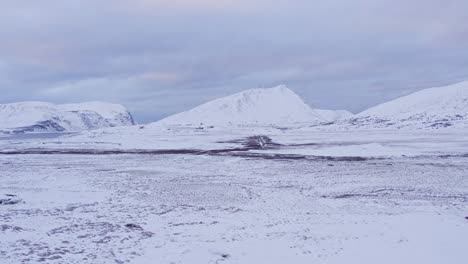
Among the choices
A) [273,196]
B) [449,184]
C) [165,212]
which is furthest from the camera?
[449,184]

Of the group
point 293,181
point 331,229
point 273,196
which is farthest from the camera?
point 293,181

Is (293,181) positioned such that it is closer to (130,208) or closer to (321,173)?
(321,173)

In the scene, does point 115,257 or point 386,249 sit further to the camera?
point 386,249

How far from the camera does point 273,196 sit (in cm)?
2322

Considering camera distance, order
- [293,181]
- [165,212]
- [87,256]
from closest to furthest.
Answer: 1. [87,256]
2. [165,212]
3. [293,181]

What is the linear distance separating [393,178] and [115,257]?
2133cm

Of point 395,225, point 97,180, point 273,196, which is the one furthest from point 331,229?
point 97,180

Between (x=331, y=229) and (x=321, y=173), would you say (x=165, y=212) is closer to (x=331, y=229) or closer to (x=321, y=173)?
(x=331, y=229)

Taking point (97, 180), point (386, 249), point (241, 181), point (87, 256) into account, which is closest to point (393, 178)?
point (241, 181)

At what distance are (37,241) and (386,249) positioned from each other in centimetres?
1136

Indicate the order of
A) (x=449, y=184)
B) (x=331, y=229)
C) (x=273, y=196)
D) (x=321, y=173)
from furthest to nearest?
(x=321, y=173), (x=449, y=184), (x=273, y=196), (x=331, y=229)

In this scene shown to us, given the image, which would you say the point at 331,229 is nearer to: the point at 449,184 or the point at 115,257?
the point at 115,257

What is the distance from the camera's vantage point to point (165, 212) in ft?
63.6

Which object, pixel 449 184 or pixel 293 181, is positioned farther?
pixel 293 181
